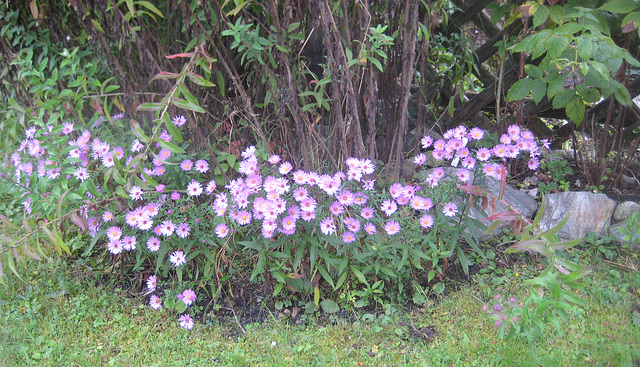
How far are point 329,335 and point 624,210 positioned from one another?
1.65 meters

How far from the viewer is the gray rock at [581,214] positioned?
241 cm

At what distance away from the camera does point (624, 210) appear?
8.07ft

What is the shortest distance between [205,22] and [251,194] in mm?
817

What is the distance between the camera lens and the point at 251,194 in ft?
6.38

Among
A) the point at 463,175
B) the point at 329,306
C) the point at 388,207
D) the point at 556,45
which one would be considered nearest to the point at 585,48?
the point at 556,45

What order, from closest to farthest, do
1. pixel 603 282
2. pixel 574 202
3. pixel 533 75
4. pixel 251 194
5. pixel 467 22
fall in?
pixel 251 194
pixel 603 282
pixel 533 75
pixel 574 202
pixel 467 22

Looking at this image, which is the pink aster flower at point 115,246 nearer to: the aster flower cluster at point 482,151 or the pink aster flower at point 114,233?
the pink aster flower at point 114,233

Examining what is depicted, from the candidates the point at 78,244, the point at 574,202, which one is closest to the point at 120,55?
the point at 78,244

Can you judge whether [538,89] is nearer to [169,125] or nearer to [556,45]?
[556,45]

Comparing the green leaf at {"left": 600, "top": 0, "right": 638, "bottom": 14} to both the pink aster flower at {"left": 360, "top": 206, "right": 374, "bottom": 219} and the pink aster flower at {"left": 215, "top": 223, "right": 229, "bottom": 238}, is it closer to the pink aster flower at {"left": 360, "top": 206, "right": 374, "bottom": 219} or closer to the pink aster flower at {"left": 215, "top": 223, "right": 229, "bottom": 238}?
the pink aster flower at {"left": 360, "top": 206, "right": 374, "bottom": 219}

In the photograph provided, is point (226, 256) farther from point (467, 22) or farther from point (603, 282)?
point (467, 22)

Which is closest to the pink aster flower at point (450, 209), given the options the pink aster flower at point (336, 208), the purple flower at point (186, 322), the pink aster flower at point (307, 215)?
the pink aster flower at point (336, 208)

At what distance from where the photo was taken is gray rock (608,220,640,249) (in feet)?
7.42

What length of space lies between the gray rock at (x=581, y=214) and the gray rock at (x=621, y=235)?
4cm
